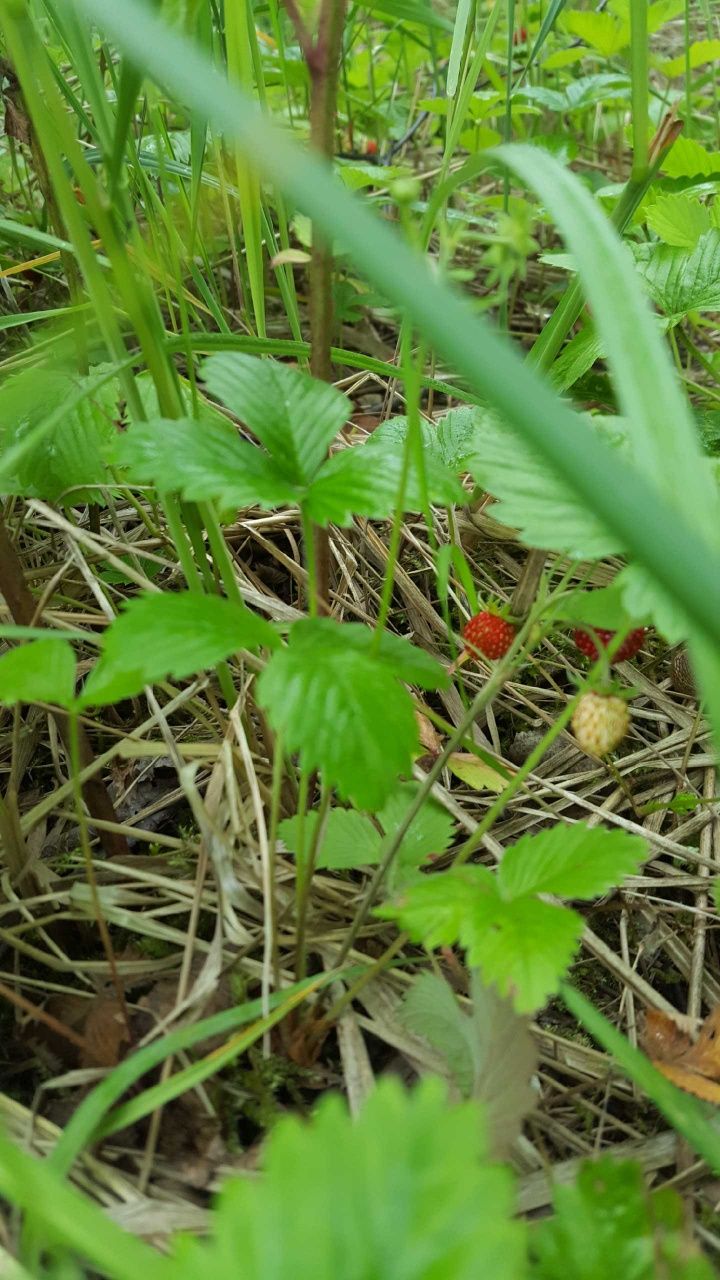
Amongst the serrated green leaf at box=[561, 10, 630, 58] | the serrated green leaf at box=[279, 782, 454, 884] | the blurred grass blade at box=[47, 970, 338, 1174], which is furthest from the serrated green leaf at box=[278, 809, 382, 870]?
the serrated green leaf at box=[561, 10, 630, 58]

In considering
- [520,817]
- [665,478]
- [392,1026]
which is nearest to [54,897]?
[392,1026]

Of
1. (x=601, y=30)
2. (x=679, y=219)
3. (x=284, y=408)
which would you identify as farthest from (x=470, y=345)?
(x=601, y=30)

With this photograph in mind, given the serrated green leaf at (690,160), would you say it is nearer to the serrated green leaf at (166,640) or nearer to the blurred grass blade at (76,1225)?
the serrated green leaf at (166,640)

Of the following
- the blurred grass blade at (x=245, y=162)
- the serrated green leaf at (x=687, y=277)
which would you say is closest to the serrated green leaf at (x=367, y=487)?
the blurred grass blade at (x=245, y=162)

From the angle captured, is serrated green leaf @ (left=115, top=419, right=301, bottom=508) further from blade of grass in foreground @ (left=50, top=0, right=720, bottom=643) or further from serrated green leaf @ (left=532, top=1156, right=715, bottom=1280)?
serrated green leaf @ (left=532, top=1156, right=715, bottom=1280)

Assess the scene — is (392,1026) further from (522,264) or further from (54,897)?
(522,264)

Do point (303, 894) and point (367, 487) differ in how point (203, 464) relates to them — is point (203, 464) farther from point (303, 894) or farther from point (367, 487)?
point (303, 894)
